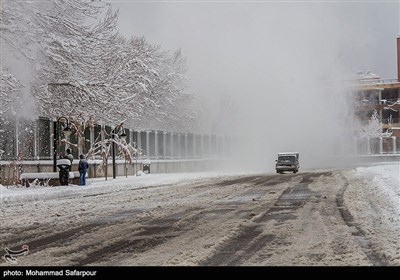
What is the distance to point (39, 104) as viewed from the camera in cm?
2788

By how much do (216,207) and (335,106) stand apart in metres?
60.9

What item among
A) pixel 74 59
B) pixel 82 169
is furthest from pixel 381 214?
pixel 74 59

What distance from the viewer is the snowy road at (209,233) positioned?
7.31 m

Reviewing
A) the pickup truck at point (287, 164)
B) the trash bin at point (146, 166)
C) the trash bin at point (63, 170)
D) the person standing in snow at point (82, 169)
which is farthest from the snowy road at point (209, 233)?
the pickup truck at point (287, 164)

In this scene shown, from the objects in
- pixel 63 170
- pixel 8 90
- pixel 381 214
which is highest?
pixel 8 90

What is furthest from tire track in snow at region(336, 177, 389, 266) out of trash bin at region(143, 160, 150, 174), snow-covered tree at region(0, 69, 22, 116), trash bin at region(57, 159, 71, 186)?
trash bin at region(143, 160, 150, 174)

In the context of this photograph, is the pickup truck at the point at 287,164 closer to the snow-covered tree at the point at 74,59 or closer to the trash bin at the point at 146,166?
the trash bin at the point at 146,166

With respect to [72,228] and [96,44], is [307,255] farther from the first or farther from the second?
[96,44]

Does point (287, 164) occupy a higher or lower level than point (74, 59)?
lower

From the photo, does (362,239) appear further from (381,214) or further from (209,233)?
(381,214)

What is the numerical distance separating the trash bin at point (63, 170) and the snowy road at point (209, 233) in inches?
383

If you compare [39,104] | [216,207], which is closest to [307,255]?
[216,207]

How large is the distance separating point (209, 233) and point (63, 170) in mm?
17508

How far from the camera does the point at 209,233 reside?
31.7ft
